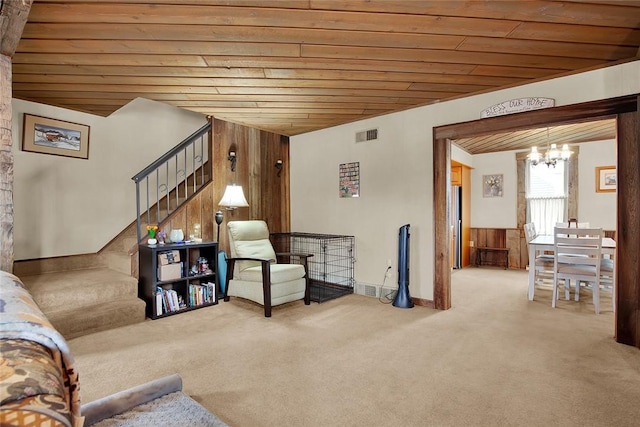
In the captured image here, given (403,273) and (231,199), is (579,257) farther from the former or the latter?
(231,199)

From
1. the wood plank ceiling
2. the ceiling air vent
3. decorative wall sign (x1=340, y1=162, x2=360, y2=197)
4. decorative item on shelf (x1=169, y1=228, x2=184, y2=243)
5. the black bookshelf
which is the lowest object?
the black bookshelf

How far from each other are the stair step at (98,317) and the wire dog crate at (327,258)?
204cm

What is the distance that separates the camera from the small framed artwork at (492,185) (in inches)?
272

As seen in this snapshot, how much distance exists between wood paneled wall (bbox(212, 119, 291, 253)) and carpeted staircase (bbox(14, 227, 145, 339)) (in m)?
1.23

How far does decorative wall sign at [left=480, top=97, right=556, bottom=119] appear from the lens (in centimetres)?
311

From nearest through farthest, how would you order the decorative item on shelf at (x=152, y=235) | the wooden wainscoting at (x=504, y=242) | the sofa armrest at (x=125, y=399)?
the sofa armrest at (x=125, y=399)
the decorative item on shelf at (x=152, y=235)
the wooden wainscoting at (x=504, y=242)

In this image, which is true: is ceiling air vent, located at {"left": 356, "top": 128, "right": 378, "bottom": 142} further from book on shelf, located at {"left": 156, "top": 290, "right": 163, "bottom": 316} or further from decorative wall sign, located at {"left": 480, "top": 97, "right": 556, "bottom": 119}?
book on shelf, located at {"left": 156, "top": 290, "right": 163, "bottom": 316}

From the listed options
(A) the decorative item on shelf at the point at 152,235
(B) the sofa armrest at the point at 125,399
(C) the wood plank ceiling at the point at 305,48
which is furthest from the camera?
(A) the decorative item on shelf at the point at 152,235

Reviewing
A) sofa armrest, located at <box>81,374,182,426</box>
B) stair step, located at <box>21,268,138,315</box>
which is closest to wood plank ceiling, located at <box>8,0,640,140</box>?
stair step, located at <box>21,268,138,315</box>

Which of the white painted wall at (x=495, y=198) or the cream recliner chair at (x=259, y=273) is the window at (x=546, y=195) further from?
the cream recliner chair at (x=259, y=273)

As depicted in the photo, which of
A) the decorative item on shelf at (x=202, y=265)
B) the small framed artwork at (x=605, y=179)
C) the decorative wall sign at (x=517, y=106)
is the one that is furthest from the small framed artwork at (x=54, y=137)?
the small framed artwork at (x=605, y=179)

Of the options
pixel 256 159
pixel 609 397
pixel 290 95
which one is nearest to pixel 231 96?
pixel 290 95

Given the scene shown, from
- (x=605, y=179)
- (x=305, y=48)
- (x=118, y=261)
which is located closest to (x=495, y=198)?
(x=605, y=179)

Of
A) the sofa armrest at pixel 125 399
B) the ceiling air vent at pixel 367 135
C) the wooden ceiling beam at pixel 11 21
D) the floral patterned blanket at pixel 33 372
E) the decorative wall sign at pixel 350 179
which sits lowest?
the sofa armrest at pixel 125 399
